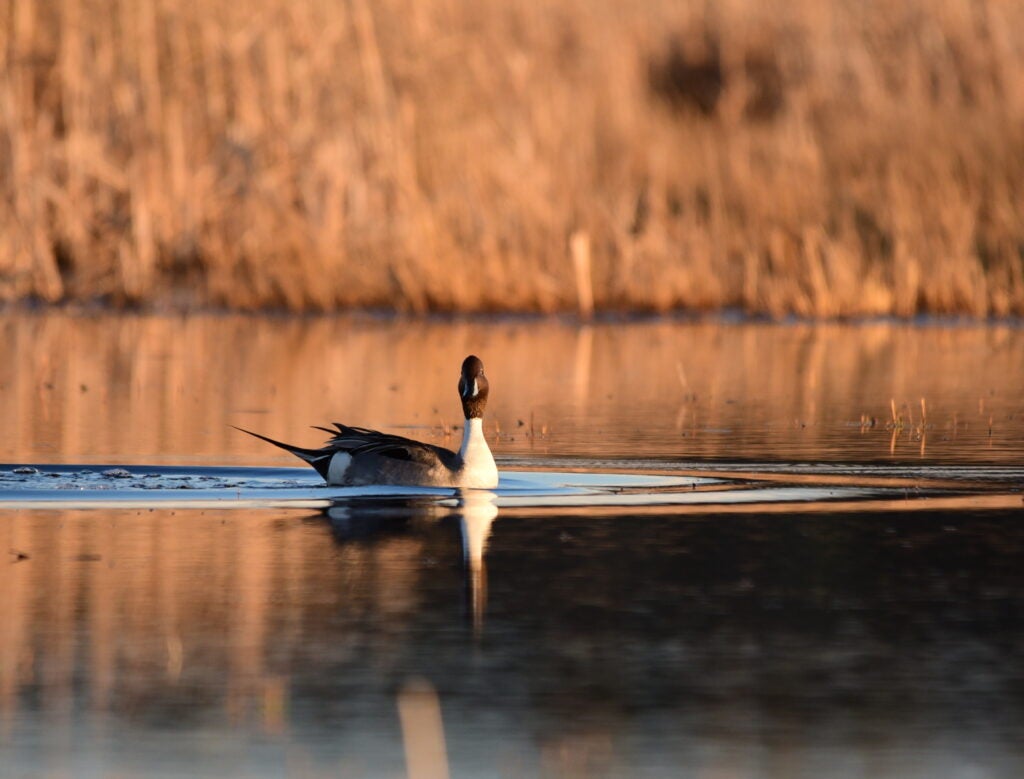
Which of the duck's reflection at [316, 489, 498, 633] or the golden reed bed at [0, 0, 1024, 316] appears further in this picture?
the golden reed bed at [0, 0, 1024, 316]

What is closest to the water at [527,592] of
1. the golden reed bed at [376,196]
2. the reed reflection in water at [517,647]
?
the reed reflection in water at [517,647]

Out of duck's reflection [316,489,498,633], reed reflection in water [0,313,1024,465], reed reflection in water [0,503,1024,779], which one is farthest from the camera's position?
reed reflection in water [0,313,1024,465]

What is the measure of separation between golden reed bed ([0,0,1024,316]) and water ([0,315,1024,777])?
588cm

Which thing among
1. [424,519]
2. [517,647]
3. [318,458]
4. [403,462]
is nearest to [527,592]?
[517,647]

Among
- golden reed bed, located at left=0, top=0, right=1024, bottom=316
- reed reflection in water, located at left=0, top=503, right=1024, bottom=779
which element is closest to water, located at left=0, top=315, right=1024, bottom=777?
reed reflection in water, located at left=0, top=503, right=1024, bottom=779

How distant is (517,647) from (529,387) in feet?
28.6

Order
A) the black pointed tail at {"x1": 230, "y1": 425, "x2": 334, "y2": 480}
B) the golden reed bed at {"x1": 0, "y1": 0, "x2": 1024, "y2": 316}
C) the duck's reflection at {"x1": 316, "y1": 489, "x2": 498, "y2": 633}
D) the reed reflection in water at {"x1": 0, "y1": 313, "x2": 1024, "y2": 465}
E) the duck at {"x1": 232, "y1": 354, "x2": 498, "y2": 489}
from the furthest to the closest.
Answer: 1. the golden reed bed at {"x1": 0, "y1": 0, "x2": 1024, "y2": 316}
2. the reed reflection in water at {"x1": 0, "y1": 313, "x2": 1024, "y2": 465}
3. the black pointed tail at {"x1": 230, "y1": 425, "x2": 334, "y2": 480}
4. the duck at {"x1": 232, "y1": 354, "x2": 498, "y2": 489}
5. the duck's reflection at {"x1": 316, "y1": 489, "x2": 498, "y2": 633}

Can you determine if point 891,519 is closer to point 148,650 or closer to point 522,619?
point 522,619

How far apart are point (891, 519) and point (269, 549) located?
233cm

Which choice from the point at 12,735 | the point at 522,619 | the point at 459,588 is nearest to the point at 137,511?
the point at 459,588

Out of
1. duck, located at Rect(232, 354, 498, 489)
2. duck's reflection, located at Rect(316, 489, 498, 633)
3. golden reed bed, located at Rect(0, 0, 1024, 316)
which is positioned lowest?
duck's reflection, located at Rect(316, 489, 498, 633)

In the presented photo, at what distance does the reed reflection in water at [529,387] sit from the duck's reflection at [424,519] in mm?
1566

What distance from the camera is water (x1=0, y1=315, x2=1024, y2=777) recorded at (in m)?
5.10

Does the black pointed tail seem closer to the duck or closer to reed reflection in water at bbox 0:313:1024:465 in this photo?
the duck
